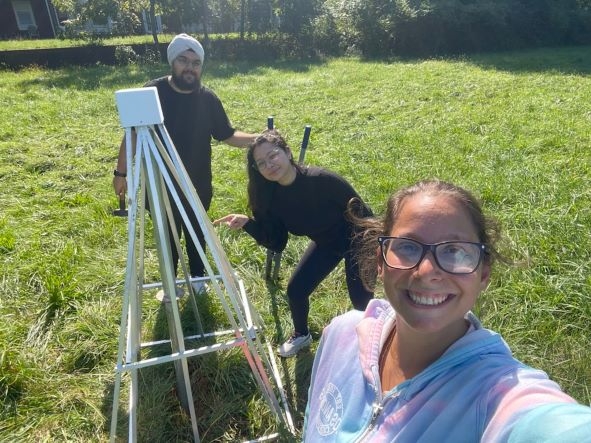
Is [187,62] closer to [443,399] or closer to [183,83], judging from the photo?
[183,83]

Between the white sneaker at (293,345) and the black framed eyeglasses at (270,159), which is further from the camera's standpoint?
the white sneaker at (293,345)

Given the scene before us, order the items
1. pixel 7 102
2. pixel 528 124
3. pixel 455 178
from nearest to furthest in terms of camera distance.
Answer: pixel 455 178
pixel 528 124
pixel 7 102

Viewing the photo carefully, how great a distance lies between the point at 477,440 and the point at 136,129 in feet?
5.07

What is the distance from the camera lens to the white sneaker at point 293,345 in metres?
2.97

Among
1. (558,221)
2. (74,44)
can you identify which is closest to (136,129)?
(558,221)

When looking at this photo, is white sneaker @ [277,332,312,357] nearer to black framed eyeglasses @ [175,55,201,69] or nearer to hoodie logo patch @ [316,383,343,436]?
hoodie logo patch @ [316,383,343,436]

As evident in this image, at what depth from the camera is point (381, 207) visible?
470cm

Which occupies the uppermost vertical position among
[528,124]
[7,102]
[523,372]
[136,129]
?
[136,129]

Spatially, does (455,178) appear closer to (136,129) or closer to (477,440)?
(136,129)

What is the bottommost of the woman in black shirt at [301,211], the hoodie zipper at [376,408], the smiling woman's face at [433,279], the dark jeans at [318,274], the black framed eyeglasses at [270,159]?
the dark jeans at [318,274]

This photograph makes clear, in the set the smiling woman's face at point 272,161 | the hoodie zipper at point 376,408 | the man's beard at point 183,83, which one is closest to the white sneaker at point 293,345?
the smiling woman's face at point 272,161

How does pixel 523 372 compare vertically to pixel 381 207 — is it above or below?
above

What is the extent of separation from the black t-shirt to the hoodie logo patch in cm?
223

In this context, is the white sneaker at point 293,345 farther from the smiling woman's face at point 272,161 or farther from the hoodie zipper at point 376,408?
the hoodie zipper at point 376,408
